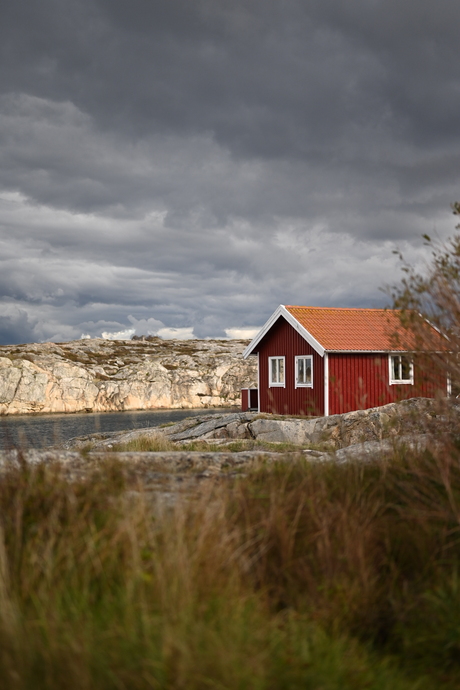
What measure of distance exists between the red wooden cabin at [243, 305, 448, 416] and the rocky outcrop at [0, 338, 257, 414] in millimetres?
33875

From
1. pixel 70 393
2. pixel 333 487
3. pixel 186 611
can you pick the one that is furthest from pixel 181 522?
pixel 70 393

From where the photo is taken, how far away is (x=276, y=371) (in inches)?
1066

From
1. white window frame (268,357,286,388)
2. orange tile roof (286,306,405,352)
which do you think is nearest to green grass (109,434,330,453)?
orange tile roof (286,306,405,352)

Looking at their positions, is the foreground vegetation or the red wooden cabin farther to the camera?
the red wooden cabin

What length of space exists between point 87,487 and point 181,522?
3.56 feet

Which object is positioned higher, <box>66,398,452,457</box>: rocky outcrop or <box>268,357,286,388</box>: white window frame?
<box>268,357,286,388</box>: white window frame

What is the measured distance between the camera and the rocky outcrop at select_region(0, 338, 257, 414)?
56.6 metres

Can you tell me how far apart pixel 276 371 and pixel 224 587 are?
23.5m

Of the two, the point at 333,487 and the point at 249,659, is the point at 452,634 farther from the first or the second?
the point at 333,487

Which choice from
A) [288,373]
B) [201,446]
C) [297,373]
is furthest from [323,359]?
[201,446]

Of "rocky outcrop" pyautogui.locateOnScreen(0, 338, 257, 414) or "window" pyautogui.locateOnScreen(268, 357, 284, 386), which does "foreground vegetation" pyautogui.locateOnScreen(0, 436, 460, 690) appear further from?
"rocky outcrop" pyautogui.locateOnScreen(0, 338, 257, 414)

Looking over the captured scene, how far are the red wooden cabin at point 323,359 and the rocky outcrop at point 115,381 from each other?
33875mm

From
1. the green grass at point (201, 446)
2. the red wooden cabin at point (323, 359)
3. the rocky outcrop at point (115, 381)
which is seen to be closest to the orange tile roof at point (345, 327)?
the red wooden cabin at point (323, 359)

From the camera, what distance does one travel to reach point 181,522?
12.4 ft
